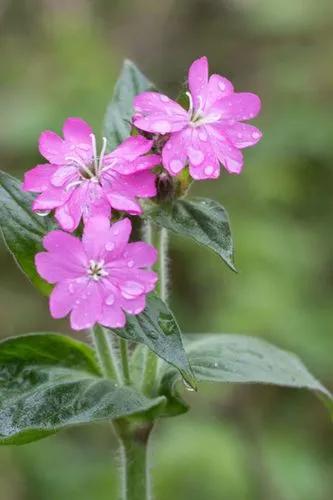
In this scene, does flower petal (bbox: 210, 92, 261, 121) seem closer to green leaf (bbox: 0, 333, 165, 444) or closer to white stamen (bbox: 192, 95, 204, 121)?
white stamen (bbox: 192, 95, 204, 121)

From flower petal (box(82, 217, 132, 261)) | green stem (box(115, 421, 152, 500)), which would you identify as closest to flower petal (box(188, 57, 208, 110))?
flower petal (box(82, 217, 132, 261))

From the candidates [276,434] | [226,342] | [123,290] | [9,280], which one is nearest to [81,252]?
[123,290]

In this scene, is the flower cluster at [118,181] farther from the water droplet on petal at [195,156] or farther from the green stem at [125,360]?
the green stem at [125,360]

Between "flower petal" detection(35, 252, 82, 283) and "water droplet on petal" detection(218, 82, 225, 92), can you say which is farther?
"water droplet on petal" detection(218, 82, 225, 92)

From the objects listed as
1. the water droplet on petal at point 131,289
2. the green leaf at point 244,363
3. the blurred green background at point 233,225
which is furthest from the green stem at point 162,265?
the blurred green background at point 233,225

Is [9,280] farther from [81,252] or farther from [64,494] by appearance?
[81,252]

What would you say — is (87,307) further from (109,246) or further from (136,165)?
(136,165)
